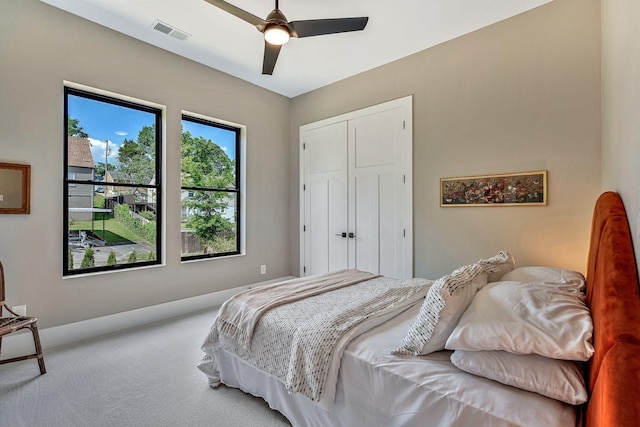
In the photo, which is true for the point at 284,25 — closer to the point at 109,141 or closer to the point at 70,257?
the point at 109,141

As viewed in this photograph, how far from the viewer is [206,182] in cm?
414

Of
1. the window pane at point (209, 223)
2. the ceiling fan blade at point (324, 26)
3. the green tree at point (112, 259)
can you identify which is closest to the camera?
the ceiling fan blade at point (324, 26)

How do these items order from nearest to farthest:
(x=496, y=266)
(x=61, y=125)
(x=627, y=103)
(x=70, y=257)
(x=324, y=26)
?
(x=627, y=103)
(x=496, y=266)
(x=324, y=26)
(x=61, y=125)
(x=70, y=257)

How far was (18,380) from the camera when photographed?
2281mm

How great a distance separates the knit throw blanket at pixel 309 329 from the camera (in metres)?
1.55

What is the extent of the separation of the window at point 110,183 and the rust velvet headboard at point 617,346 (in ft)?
12.7

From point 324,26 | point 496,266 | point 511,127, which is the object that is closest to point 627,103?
point 496,266

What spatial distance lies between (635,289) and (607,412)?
47cm

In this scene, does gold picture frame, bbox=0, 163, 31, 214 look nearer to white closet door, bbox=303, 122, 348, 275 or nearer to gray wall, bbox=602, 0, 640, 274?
white closet door, bbox=303, 122, 348, 275

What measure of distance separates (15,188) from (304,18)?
9.80 ft

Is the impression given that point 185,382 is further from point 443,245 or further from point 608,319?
point 443,245

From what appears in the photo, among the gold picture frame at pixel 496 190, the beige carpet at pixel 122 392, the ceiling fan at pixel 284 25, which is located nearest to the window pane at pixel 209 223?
the beige carpet at pixel 122 392

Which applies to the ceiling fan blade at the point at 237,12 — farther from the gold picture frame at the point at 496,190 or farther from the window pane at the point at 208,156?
the gold picture frame at the point at 496,190

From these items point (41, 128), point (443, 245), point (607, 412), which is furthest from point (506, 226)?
point (41, 128)
